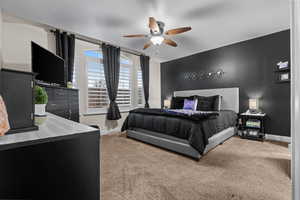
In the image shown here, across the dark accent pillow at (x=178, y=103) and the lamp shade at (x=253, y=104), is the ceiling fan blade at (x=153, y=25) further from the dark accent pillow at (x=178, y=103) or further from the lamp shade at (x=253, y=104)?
the lamp shade at (x=253, y=104)

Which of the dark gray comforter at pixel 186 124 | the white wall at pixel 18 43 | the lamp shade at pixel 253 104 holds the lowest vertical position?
the dark gray comforter at pixel 186 124

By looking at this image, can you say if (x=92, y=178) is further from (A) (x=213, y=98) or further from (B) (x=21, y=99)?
(A) (x=213, y=98)

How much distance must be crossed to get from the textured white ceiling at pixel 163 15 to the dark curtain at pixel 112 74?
443 millimetres

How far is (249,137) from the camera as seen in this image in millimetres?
3326

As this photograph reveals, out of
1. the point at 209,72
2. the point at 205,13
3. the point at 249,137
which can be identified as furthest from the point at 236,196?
the point at 209,72

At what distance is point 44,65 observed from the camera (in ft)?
7.73

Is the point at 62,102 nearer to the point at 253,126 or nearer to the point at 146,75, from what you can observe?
the point at 146,75

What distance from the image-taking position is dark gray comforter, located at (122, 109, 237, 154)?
217 centimetres

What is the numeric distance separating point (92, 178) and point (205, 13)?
2934mm

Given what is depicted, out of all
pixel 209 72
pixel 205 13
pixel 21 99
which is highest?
pixel 205 13

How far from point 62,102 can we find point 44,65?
697 mm

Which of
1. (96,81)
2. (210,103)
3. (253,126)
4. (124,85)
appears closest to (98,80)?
(96,81)

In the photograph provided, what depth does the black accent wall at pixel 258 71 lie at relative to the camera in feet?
10.2

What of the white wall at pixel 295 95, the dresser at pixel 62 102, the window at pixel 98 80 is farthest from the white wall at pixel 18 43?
the white wall at pixel 295 95
